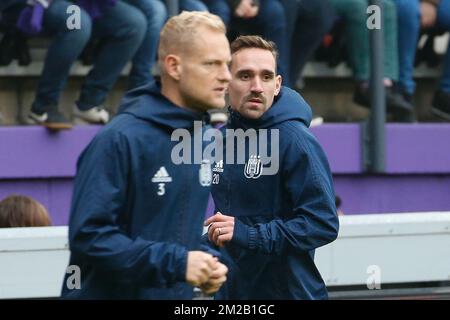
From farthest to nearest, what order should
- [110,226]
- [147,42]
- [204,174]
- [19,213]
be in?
1. [147,42]
2. [19,213]
3. [204,174]
4. [110,226]

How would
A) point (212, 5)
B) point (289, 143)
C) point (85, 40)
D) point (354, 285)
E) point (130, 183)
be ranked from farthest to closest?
1. point (212, 5)
2. point (85, 40)
3. point (354, 285)
4. point (289, 143)
5. point (130, 183)

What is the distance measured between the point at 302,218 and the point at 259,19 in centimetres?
423

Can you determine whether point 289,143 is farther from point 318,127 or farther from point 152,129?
point 318,127

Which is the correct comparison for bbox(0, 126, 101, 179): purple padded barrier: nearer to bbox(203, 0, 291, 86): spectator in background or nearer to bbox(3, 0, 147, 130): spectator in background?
bbox(3, 0, 147, 130): spectator in background

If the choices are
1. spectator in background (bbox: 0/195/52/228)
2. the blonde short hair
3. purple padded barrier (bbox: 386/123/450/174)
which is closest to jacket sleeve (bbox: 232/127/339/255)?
the blonde short hair

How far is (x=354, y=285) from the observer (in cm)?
694

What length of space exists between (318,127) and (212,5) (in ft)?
3.59

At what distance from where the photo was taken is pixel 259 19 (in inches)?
353

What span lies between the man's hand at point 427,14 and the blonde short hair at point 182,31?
5.99m

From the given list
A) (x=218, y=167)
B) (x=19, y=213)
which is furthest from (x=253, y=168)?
(x=19, y=213)

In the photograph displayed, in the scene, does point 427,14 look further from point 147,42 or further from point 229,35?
point 147,42

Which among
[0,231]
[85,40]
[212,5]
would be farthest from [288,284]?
[212,5]

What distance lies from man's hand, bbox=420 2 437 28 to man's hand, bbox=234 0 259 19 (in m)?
1.50

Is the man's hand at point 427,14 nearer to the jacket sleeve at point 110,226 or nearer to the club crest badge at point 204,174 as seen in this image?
the club crest badge at point 204,174
